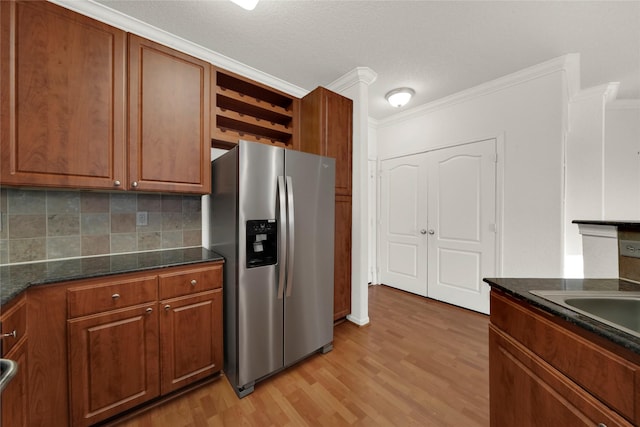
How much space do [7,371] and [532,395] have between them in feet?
5.42

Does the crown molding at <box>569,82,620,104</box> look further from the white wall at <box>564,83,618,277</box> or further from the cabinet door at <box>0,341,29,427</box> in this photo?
the cabinet door at <box>0,341,29,427</box>

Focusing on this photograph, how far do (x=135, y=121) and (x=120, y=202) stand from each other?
0.65 meters

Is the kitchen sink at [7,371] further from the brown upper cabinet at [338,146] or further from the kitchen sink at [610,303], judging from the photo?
the brown upper cabinet at [338,146]

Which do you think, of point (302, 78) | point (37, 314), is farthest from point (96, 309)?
point (302, 78)

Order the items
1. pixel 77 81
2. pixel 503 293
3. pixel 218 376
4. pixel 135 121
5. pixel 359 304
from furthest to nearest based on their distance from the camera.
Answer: pixel 359 304
pixel 218 376
pixel 135 121
pixel 77 81
pixel 503 293

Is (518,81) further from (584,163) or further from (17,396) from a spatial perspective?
(17,396)

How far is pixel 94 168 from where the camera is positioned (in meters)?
1.47

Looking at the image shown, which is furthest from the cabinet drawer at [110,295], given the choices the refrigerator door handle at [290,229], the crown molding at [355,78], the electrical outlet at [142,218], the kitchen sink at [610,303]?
the crown molding at [355,78]

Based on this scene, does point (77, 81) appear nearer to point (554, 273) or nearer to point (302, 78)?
point (302, 78)

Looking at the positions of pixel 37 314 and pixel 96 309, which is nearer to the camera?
pixel 37 314

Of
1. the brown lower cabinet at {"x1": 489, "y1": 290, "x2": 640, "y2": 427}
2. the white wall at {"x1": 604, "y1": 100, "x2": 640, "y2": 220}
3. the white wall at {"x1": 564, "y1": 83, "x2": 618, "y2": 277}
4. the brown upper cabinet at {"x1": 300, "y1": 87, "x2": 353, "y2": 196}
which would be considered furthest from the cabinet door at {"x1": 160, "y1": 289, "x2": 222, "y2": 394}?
the white wall at {"x1": 604, "y1": 100, "x2": 640, "y2": 220}

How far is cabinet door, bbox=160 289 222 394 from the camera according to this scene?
1.49 metres

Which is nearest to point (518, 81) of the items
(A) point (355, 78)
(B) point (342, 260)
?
(A) point (355, 78)

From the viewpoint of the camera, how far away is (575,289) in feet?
3.48
